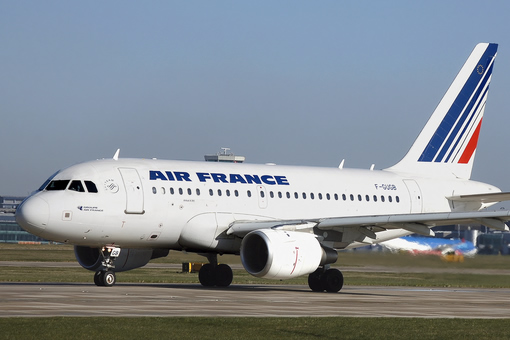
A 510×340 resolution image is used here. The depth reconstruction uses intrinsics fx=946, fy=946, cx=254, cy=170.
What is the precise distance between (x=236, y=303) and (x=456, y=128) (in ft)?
65.8

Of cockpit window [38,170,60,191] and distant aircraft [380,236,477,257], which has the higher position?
cockpit window [38,170,60,191]

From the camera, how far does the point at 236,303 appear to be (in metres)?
27.1

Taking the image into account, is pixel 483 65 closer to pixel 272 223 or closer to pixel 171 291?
pixel 272 223

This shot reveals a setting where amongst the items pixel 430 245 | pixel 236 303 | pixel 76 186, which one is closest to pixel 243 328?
pixel 236 303

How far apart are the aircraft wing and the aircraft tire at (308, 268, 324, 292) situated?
1274 millimetres

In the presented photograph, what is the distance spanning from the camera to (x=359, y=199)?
130ft

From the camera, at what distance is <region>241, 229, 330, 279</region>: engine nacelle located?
104 ft

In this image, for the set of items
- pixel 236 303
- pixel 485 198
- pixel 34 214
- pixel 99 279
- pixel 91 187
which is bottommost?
pixel 99 279

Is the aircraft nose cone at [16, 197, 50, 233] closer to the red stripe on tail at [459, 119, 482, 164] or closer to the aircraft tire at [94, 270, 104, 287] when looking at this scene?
the aircraft tire at [94, 270, 104, 287]

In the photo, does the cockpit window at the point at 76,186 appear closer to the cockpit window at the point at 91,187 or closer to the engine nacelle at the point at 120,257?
the cockpit window at the point at 91,187

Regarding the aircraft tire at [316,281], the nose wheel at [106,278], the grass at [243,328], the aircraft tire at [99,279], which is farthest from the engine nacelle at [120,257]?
the grass at [243,328]

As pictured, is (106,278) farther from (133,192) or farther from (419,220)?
(419,220)

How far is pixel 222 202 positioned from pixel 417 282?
1479cm

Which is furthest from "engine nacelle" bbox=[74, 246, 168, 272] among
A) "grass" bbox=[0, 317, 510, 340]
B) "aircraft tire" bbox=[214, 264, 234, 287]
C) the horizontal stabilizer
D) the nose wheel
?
"grass" bbox=[0, 317, 510, 340]
